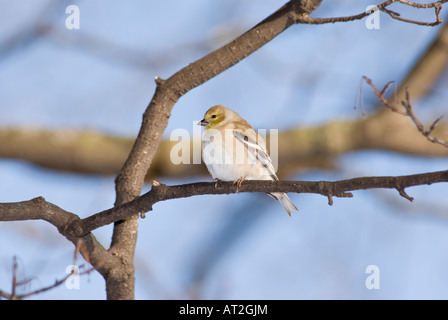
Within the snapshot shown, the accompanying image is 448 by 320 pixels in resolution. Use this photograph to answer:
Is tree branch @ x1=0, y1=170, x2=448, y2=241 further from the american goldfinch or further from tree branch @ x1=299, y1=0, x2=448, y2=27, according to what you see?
tree branch @ x1=299, y1=0, x2=448, y2=27

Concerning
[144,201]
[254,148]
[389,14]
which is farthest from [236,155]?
[389,14]

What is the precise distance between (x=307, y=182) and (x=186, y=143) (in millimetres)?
3107

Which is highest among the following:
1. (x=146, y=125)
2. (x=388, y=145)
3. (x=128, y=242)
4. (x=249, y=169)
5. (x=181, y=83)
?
(x=388, y=145)

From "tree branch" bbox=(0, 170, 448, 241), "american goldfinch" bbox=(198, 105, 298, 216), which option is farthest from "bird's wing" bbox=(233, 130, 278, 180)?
"tree branch" bbox=(0, 170, 448, 241)

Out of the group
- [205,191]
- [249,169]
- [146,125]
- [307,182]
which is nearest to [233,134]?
[249,169]

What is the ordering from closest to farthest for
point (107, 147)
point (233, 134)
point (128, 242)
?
point (128, 242) → point (233, 134) → point (107, 147)

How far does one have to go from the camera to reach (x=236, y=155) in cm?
278

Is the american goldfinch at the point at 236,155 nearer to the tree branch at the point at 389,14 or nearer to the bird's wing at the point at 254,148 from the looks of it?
the bird's wing at the point at 254,148

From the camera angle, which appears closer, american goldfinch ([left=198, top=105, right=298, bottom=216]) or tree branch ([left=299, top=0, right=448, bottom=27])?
tree branch ([left=299, top=0, right=448, bottom=27])

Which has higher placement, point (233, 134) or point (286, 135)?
point (286, 135)

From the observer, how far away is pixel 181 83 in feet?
8.87

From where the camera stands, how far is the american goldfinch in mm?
2750

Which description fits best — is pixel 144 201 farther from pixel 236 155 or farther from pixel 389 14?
pixel 389 14
